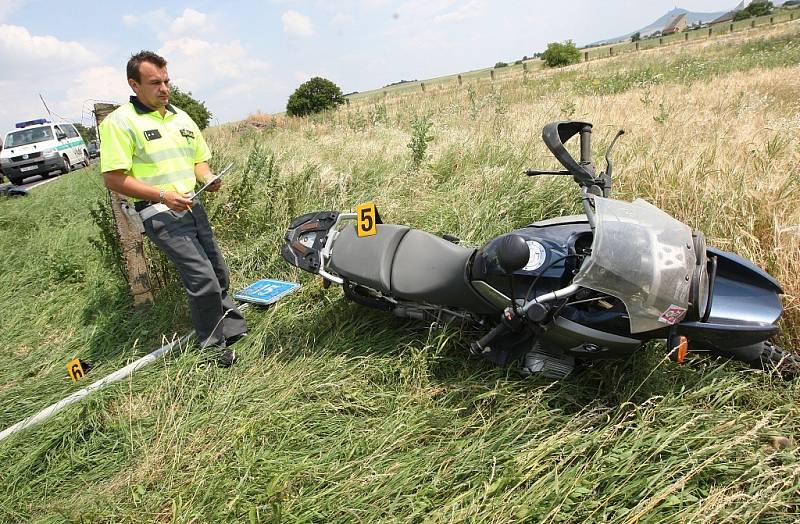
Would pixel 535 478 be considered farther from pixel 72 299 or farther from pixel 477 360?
pixel 72 299

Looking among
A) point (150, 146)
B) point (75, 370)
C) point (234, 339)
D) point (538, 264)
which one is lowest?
point (234, 339)

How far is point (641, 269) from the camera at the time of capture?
1.68 meters

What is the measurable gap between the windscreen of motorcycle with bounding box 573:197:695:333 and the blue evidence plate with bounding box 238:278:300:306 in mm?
2481

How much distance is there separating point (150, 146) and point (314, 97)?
1734 cm

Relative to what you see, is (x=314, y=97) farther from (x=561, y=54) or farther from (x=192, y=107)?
(x=561, y=54)

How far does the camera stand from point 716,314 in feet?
5.89

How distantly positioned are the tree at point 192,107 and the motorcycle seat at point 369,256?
1299 centimetres

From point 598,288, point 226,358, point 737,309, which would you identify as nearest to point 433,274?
point 598,288

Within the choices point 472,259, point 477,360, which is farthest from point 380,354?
point 472,259

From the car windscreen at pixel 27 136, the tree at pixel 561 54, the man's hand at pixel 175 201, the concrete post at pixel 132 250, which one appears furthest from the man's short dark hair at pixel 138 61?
the tree at pixel 561 54

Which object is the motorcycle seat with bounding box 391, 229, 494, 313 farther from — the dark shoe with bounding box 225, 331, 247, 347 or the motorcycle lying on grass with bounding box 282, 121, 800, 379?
the dark shoe with bounding box 225, 331, 247, 347

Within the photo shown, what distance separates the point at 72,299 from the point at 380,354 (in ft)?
11.4

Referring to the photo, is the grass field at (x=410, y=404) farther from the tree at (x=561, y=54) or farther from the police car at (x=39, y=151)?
the tree at (x=561, y=54)

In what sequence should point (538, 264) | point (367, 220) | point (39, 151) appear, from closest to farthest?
point (538, 264)
point (367, 220)
point (39, 151)
